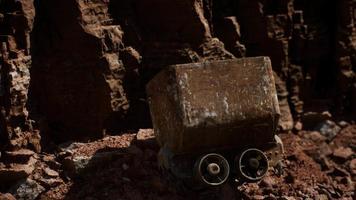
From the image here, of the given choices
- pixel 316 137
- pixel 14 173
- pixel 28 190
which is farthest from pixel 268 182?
pixel 14 173

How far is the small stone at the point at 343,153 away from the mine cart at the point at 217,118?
3.66 meters

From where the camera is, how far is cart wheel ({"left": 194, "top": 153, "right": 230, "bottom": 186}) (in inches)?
382

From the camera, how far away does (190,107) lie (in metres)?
9.47

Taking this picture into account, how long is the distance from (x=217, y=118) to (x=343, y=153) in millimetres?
5080

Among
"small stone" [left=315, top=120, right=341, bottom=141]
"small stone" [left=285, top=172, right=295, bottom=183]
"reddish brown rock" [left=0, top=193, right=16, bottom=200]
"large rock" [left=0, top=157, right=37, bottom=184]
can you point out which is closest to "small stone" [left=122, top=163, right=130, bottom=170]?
"large rock" [left=0, top=157, right=37, bottom=184]

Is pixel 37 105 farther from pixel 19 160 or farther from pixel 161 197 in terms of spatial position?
pixel 161 197

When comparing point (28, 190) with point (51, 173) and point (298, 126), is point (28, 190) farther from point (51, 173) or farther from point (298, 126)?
point (298, 126)

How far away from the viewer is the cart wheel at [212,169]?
9.70 m

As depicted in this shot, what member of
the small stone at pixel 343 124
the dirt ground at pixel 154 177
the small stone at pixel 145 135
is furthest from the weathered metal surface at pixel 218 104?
the small stone at pixel 343 124

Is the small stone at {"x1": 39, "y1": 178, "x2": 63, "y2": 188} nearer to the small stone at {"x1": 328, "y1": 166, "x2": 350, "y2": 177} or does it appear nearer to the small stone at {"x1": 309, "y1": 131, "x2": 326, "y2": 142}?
the small stone at {"x1": 328, "y1": 166, "x2": 350, "y2": 177}

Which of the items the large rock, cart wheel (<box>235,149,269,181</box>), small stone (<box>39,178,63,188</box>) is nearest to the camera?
cart wheel (<box>235,149,269,181</box>)

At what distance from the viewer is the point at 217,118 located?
31.5 ft

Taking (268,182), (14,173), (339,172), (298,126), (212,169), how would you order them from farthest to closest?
(298,126), (339,172), (268,182), (14,173), (212,169)

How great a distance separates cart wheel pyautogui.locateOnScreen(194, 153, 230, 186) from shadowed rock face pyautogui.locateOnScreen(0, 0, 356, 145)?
138 inches
